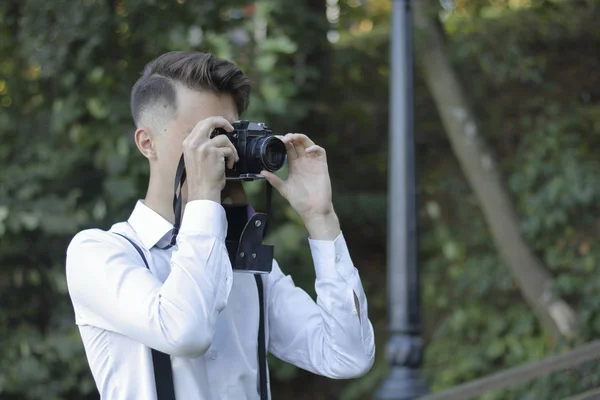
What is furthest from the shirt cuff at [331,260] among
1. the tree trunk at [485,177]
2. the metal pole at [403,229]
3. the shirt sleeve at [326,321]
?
the tree trunk at [485,177]

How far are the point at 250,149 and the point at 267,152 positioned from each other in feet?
0.16

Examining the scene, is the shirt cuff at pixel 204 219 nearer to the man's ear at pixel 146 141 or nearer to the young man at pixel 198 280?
the young man at pixel 198 280

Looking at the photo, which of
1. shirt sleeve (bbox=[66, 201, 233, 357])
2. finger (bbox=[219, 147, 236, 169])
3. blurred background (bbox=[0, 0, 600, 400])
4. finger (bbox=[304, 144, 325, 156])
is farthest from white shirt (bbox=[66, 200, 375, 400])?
blurred background (bbox=[0, 0, 600, 400])

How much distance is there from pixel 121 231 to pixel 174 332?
0.35 m

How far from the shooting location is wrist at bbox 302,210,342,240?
2034 mm

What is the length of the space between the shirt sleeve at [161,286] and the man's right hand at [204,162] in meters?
0.03

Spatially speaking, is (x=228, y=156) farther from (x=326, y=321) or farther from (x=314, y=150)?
(x=326, y=321)

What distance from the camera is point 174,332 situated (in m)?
1.64

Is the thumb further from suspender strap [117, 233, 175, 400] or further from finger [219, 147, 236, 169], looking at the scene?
suspender strap [117, 233, 175, 400]

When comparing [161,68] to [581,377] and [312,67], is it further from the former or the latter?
[312,67]

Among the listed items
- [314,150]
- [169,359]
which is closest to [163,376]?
[169,359]

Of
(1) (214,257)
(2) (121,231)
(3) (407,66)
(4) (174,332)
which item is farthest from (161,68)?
(3) (407,66)

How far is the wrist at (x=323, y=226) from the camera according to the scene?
2034 millimetres

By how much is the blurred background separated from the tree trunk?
0.05 feet
